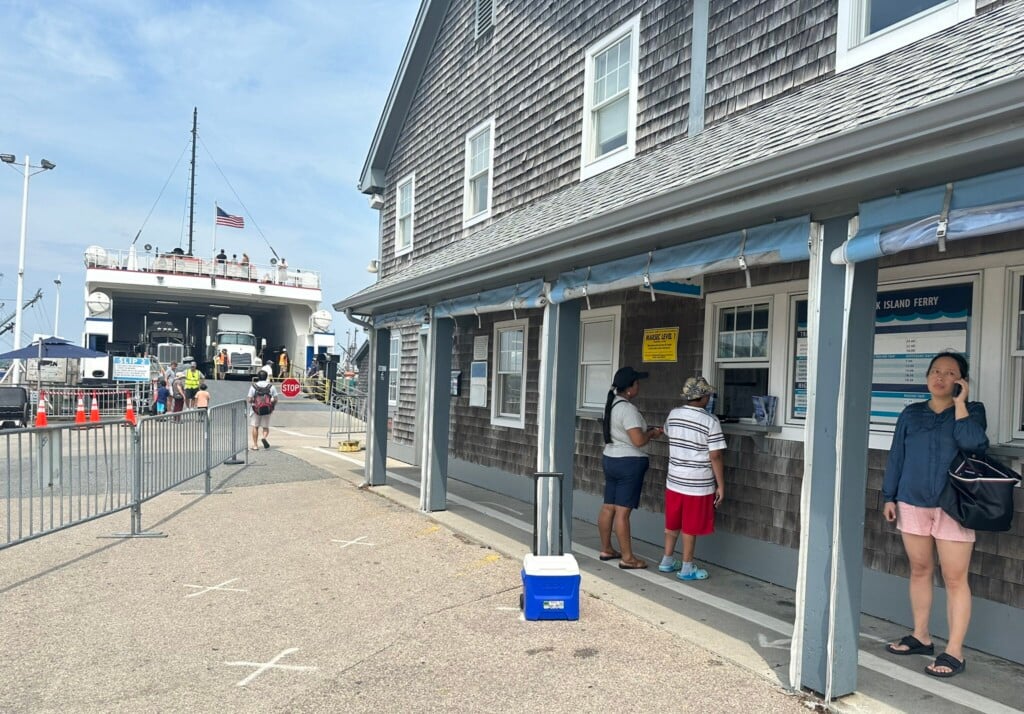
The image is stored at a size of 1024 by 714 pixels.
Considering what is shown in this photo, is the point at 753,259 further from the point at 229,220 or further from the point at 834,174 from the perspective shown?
the point at 229,220

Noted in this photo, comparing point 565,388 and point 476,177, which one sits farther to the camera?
point 476,177

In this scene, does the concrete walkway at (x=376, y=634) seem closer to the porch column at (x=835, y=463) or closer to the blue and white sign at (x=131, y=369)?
the porch column at (x=835, y=463)

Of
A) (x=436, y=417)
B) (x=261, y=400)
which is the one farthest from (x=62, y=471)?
(x=261, y=400)

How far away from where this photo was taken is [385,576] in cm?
627

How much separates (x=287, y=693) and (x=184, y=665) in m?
0.81

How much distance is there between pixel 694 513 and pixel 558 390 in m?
1.53

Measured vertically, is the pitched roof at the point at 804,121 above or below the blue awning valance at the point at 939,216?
above

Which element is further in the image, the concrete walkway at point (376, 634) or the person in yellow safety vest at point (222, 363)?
the person in yellow safety vest at point (222, 363)

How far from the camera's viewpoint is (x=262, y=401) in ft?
50.5

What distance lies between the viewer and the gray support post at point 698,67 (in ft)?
24.1

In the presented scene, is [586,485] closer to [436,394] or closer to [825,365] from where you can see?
[436,394]

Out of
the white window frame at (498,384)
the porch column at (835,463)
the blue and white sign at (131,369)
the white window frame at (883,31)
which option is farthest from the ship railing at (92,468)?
the blue and white sign at (131,369)

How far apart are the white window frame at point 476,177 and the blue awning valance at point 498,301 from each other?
131 inches

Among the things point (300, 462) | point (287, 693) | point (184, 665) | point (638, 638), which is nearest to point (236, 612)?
point (184, 665)
